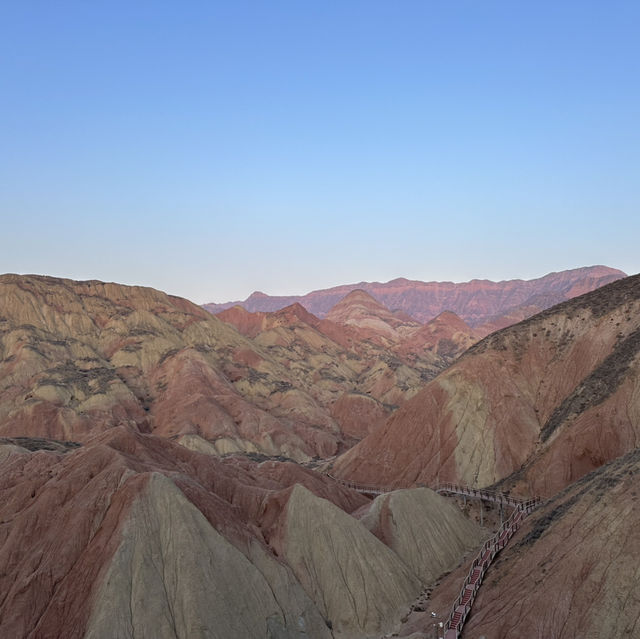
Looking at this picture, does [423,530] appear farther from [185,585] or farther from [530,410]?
[530,410]

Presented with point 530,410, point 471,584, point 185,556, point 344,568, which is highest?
point 530,410

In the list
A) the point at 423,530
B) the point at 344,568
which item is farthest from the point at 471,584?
the point at 423,530

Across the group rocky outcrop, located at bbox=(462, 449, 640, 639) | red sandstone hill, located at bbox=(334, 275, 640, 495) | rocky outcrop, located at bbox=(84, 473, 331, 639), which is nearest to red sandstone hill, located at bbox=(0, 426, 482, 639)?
rocky outcrop, located at bbox=(84, 473, 331, 639)

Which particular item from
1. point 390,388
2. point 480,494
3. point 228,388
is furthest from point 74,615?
point 390,388

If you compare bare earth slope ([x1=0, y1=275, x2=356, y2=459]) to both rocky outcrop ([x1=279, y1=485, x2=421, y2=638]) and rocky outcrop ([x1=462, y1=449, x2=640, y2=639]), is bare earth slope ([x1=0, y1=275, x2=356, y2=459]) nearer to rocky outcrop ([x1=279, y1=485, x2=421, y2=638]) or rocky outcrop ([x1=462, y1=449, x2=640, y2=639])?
rocky outcrop ([x1=279, y1=485, x2=421, y2=638])

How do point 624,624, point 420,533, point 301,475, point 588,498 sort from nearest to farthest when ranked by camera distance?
point 624,624, point 588,498, point 420,533, point 301,475

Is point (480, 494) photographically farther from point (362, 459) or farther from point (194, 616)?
point (194, 616)

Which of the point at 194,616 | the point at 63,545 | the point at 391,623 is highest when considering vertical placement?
the point at 63,545

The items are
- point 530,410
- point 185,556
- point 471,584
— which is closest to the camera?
point 185,556

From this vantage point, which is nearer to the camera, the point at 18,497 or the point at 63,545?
the point at 63,545
